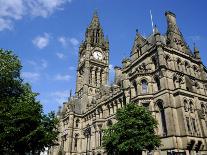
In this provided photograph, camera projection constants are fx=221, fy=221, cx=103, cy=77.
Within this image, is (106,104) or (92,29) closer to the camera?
(106,104)

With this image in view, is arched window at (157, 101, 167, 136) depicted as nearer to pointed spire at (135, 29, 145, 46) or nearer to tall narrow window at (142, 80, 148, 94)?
tall narrow window at (142, 80, 148, 94)

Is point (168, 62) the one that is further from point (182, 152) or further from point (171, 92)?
point (182, 152)

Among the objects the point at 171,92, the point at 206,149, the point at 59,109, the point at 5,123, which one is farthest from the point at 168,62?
the point at 59,109

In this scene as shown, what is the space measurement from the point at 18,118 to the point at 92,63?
161 feet

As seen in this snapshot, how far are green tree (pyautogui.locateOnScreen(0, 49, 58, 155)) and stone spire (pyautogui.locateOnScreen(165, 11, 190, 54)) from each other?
86.5ft

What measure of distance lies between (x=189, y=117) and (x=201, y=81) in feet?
36.0

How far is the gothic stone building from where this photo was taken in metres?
32.5

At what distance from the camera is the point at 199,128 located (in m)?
34.3

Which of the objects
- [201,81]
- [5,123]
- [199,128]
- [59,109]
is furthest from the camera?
[59,109]

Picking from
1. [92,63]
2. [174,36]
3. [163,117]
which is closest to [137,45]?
[174,36]

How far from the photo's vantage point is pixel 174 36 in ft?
140

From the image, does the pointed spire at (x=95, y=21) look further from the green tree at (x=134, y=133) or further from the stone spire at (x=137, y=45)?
the green tree at (x=134, y=133)

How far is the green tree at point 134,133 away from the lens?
28203mm

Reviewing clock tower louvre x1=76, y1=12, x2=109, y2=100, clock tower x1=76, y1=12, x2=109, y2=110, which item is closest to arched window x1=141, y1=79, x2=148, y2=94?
clock tower x1=76, y1=12, x2=109, y2=110
